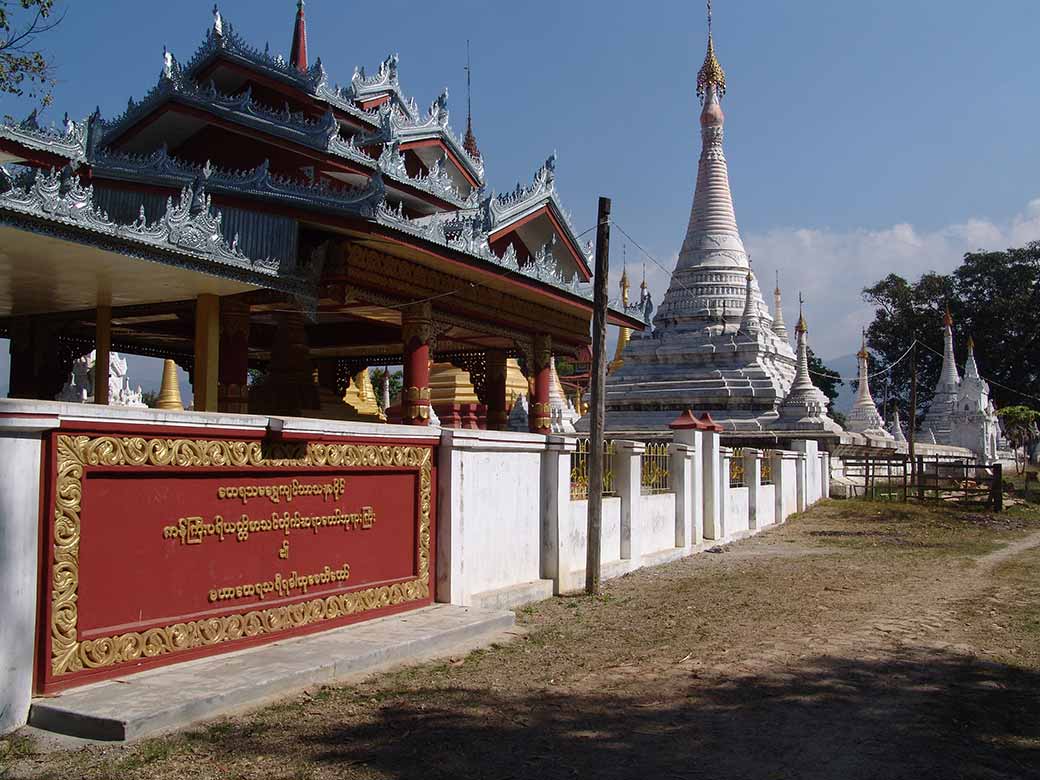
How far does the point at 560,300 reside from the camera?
16.8m

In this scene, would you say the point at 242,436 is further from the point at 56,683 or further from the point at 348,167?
the point at 348,167

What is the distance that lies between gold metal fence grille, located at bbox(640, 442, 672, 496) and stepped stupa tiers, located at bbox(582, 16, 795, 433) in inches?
656

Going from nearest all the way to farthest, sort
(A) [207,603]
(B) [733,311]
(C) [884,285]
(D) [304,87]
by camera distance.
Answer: (A) [207,603], (D) [304,87], (B) [733,311], (C) [884,285]

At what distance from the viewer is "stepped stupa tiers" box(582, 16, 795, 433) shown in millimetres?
33938

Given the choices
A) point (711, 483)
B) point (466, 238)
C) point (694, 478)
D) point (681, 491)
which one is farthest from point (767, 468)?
point (466, 238)

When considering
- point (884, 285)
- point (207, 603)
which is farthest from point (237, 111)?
point (884, 285)

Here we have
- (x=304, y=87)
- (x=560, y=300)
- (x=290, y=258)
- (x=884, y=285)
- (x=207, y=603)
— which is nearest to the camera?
(x=207, y=603)

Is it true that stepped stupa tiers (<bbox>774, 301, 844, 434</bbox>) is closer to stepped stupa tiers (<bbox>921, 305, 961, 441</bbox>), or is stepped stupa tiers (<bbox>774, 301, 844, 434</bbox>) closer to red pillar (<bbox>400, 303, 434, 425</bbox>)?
red pillar (<bbox>400, 303, 434, 425</bbox>)

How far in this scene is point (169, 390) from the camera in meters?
24.0

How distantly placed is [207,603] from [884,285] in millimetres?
72059

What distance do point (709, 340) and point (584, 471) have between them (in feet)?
76.8

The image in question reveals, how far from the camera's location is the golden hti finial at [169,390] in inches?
925

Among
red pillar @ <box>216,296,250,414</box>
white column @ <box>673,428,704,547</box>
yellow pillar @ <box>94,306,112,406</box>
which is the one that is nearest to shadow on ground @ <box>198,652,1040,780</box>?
red pillar @ <box>216,296,250,414</box>

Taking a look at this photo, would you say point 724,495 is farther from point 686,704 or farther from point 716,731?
point 716,731
